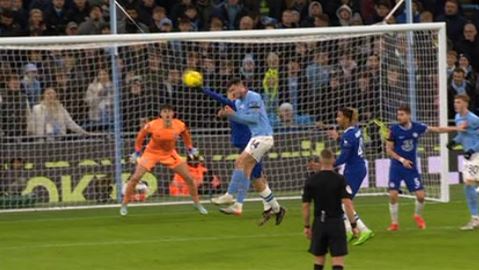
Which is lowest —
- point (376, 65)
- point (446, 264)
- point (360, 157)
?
point (446, 264)

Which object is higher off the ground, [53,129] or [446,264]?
[53,129]

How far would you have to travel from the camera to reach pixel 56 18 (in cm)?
2738

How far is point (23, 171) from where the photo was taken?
24.9m

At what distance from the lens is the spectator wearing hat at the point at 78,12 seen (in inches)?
1080

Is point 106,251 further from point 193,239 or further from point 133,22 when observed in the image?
point 133,22

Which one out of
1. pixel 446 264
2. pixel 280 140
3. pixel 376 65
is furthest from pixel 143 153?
pixel 446 264

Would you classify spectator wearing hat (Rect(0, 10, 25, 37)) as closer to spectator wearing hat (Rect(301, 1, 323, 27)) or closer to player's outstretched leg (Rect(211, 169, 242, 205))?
player's outstretched leg (Rect(211, 169, 242, 205))

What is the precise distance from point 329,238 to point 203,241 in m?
5.30

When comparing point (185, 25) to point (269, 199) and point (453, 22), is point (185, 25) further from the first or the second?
A: point (269, 199)

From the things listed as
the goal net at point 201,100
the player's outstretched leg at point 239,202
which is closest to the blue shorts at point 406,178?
the player's outstretched leg at point 239,202

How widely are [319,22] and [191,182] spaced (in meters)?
5.93

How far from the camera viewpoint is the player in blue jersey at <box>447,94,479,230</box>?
2072 cm

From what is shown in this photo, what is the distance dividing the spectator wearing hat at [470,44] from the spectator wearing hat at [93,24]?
25.2 ft

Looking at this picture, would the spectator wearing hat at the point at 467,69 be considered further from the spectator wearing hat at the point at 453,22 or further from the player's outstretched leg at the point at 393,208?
the player's outstretched leg at the point at 393,208
